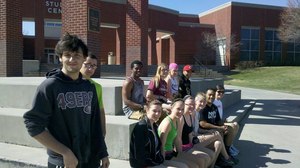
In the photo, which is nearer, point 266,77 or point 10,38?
point 10,38

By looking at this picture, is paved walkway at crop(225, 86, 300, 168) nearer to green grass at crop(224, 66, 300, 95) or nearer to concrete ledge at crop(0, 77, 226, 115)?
concrete ledge at crop(0, 77, 226, 115)

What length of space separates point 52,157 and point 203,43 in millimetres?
40940

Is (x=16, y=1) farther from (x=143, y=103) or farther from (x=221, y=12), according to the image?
(x=221, y=12)

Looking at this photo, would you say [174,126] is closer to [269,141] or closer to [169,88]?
[169,88]

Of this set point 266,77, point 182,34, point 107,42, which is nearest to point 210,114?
point 266,77

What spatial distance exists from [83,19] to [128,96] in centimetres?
420

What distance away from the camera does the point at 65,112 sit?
8.29ft

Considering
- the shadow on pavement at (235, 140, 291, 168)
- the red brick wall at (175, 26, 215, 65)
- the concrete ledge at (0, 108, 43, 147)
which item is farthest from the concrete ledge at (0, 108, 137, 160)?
the red brick wall at (175, 26, 215, 65)

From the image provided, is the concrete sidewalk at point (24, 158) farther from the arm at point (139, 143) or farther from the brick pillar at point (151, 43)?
the brick pillar at point (151, 43)

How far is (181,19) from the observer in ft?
159

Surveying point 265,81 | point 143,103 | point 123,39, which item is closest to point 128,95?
point 143,103

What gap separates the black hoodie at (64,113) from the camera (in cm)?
242

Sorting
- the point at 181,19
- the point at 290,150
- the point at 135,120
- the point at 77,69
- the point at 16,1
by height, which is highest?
the point at 181,19

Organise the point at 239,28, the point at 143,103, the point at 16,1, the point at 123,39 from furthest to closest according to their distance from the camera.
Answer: the point at 239,28
the point at 123,39
the point at 16,1
the point at 143,103
